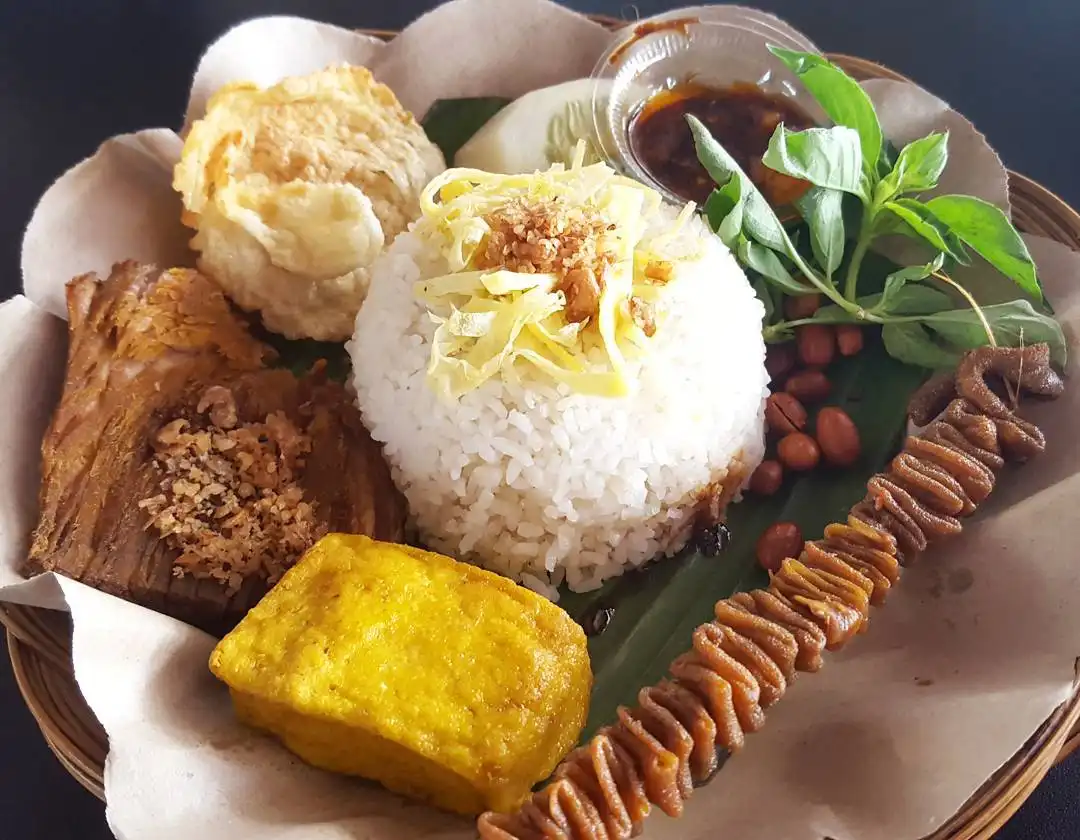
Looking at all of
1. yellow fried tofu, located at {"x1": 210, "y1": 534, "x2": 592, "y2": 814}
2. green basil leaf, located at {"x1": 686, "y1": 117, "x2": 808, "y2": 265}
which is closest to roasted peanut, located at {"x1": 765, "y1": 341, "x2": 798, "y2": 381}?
green basil leaf, located at {"x1": 686, "y1": 117, "x2": 808, "y2": 265}

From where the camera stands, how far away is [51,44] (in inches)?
176

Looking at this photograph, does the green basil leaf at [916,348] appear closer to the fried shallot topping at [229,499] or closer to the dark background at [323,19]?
the dark background at [323,19]

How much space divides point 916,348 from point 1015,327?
1.03 feet

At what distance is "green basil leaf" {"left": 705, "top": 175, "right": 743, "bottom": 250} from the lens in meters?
2.72

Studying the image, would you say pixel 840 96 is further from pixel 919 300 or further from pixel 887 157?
pixel 919 300

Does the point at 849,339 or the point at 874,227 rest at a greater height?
the point at 874,227

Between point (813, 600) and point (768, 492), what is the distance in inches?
32.3

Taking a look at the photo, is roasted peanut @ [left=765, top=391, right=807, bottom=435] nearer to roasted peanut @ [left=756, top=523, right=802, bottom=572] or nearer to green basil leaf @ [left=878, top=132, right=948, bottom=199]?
roasted peanut @ [left=756, top=523, right=802, bottom=572]

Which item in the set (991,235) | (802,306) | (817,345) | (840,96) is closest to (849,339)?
(817,345)

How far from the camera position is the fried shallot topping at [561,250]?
96.9 inches

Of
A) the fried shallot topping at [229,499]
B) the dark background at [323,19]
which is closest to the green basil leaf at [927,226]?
the dark background at [323,19]

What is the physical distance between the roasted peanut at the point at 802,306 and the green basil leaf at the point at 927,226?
1.21 ft

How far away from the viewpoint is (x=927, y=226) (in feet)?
8.77

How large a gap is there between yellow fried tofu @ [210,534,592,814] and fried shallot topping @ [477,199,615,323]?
0.79 metres
